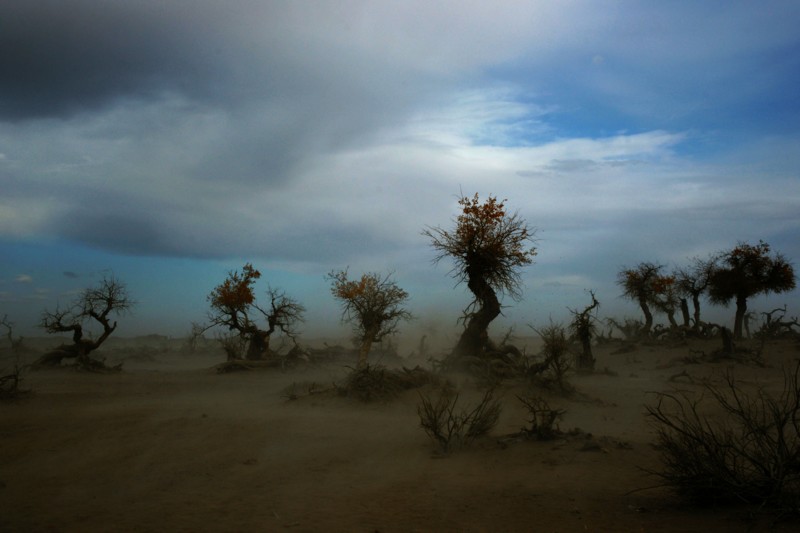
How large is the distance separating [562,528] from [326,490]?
3674 millimetres

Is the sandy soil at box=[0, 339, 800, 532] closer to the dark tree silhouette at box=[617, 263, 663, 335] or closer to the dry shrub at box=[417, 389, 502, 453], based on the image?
the dry shrub at box=[417, 389, 502, 453]

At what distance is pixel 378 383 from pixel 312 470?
20.8ft

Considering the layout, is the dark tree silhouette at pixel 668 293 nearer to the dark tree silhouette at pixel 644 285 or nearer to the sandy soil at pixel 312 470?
the dark tree silhouette at pixel 644 285

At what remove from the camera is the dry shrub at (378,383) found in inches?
608

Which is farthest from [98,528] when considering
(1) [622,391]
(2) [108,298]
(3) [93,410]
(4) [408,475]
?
(2) [108,298]

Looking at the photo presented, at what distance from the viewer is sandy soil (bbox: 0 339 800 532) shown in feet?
21.7

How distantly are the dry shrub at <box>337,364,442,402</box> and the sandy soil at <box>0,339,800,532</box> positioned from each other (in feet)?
1.20

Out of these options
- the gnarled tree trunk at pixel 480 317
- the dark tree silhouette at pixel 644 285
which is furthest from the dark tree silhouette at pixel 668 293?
the gnarled tree trunk at pixel 480 317

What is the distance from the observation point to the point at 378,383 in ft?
51.5

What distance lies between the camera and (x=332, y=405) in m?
15.2

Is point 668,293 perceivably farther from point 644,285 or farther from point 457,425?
point 457,425

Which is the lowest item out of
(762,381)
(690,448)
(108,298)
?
(762,381)

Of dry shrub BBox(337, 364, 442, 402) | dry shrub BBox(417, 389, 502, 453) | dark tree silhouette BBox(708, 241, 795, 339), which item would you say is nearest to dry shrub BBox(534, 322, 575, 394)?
dry shrub BBox(337, 364, 442, 402)

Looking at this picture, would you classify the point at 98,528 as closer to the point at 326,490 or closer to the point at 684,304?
the point at 326,490
